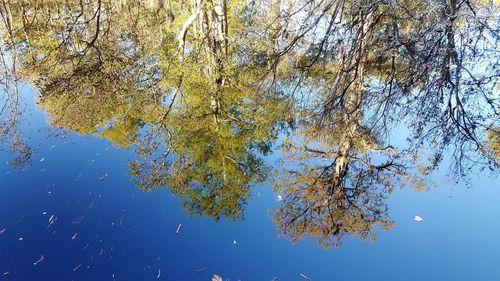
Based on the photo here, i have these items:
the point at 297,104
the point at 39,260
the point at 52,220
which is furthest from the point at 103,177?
the point at 297,104

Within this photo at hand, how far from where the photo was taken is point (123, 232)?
4434mm

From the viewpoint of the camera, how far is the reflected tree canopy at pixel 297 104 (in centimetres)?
528

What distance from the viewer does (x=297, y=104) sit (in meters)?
7.34

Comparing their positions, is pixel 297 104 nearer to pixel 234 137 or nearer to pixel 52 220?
pixel 234 137

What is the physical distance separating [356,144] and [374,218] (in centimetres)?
155

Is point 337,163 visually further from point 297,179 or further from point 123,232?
point 123,232

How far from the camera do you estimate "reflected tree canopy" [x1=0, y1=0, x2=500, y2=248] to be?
5.28 m

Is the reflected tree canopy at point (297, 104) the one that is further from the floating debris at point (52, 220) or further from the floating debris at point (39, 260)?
the floating debris at point (39, 260)

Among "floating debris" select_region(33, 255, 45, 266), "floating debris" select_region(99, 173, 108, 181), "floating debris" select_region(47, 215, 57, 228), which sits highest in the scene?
"floating debris" select_region(99, 173, 108, 181)

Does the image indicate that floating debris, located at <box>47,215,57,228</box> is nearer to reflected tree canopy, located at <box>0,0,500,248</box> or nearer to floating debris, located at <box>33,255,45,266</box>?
floating debris, located at <box>33,255,45,266</box>

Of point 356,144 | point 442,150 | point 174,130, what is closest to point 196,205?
point 174,130

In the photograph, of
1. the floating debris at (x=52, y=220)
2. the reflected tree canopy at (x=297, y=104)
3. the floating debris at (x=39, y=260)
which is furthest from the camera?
the reflected tree canopy at (x=297, y=104)

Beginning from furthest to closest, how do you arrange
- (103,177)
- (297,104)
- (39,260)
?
(297,104) → (103,177) → (39,260)

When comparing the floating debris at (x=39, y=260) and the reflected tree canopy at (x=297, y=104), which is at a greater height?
the reflected tree canopy at (x=297, y=104)
